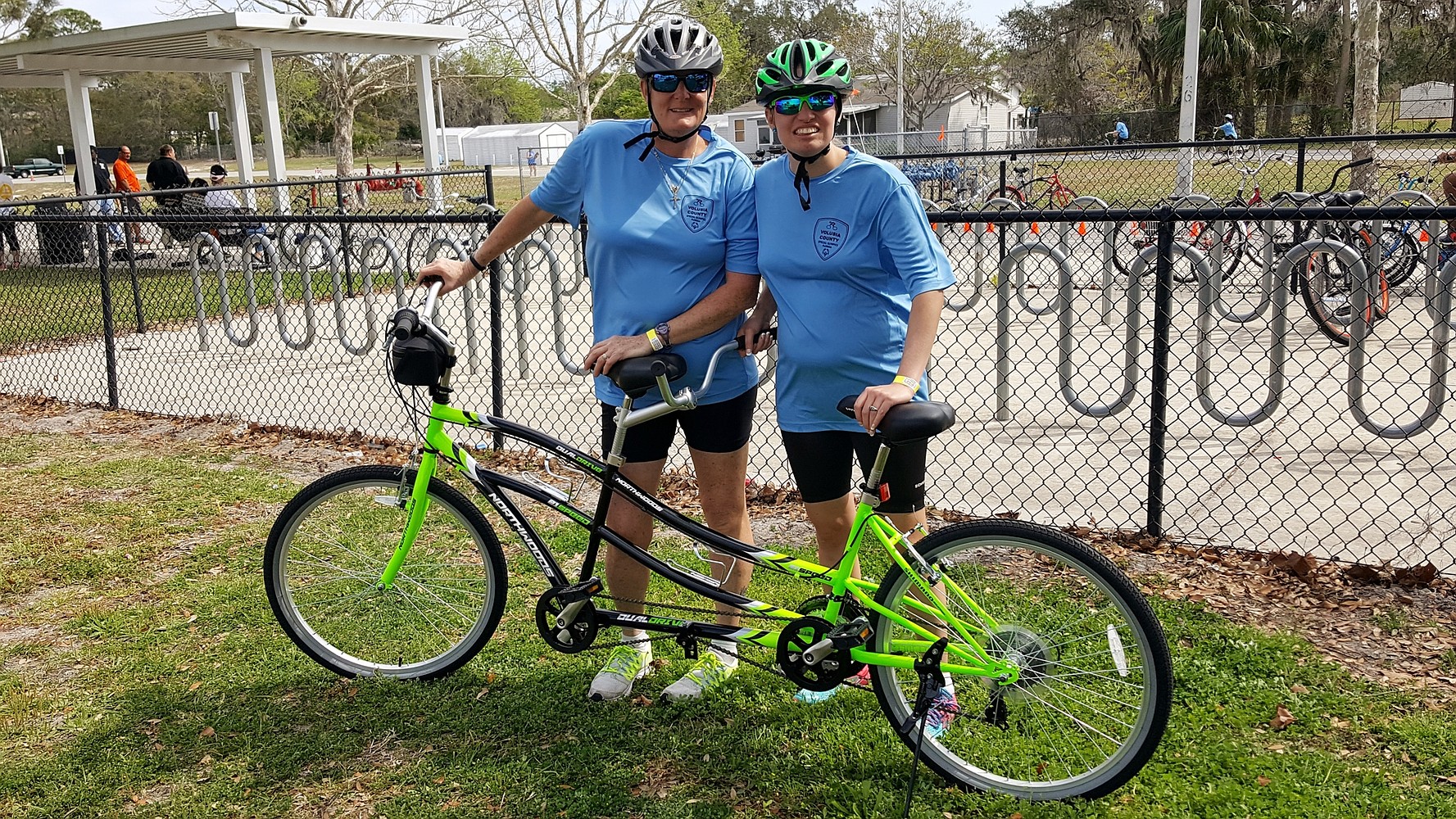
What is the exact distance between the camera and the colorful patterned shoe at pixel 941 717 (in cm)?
303

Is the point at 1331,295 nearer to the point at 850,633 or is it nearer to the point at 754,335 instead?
the point at 754,335

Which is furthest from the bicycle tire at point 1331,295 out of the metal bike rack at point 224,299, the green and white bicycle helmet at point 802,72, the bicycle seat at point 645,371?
the metal bike rack at point 224,299

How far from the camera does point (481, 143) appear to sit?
6300 cm

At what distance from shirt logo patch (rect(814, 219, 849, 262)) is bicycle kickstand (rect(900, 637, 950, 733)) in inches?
39.7

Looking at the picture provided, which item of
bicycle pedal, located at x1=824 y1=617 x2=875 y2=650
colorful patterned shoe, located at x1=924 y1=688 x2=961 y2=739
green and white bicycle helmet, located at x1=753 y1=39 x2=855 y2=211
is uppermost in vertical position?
green and white bicycle helmet, located at x1=753 y1=39 x2=855 y2=211

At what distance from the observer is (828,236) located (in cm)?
297

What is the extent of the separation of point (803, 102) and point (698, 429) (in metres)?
1.00

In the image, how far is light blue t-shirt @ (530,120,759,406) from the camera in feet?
10.4

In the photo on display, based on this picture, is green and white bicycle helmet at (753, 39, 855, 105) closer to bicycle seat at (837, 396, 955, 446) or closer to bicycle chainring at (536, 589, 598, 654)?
bicycle seat at (837, 396, 955, 446)

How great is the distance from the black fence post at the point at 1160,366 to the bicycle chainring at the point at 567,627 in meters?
2.40

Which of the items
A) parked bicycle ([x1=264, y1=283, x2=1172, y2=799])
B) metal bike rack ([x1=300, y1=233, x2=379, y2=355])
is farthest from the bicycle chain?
metal bike rack ([x1=300, y1=233, x2=379, y2=355])

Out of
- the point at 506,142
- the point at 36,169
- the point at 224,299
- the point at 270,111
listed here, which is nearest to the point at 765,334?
the point at 224,299

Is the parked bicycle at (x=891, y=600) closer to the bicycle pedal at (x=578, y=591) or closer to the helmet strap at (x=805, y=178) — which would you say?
the bicycle pedal at (x=578, y=591)

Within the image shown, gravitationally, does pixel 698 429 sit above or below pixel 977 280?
above
